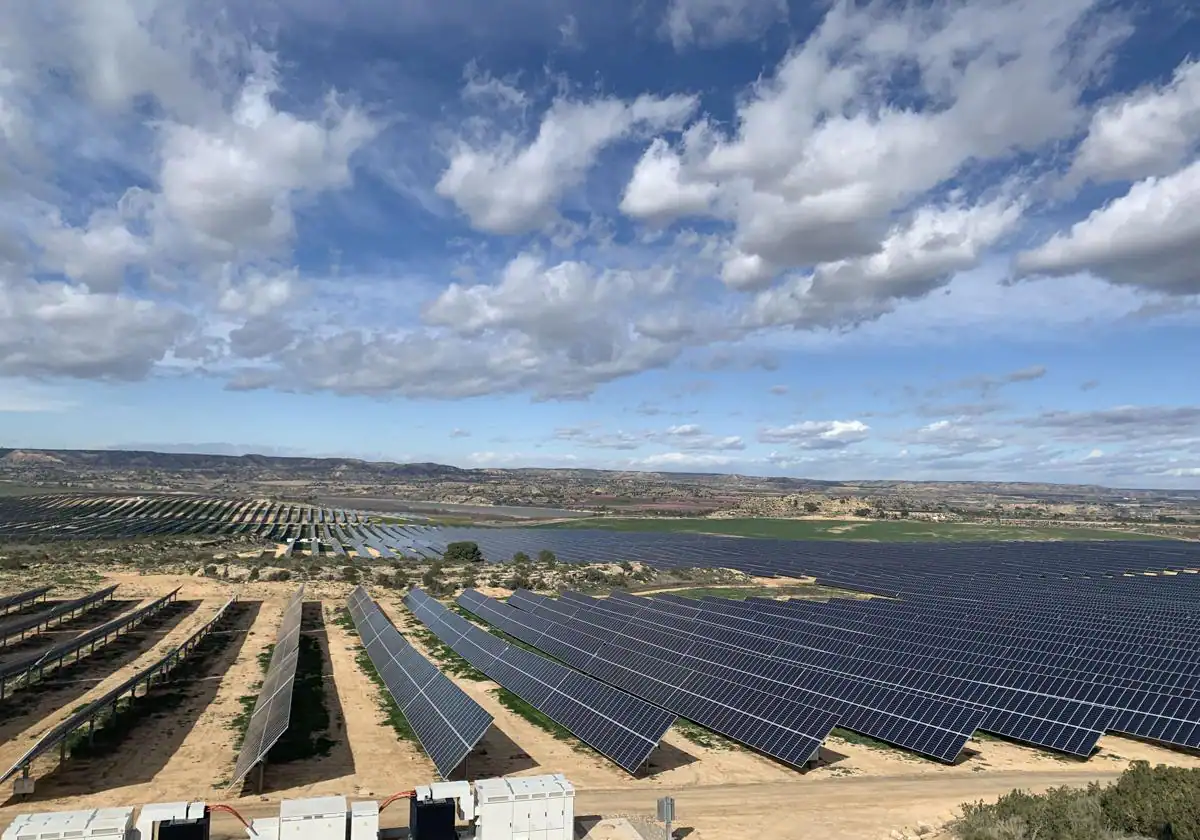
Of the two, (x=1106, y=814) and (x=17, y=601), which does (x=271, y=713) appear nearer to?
(x=1106, y=814)

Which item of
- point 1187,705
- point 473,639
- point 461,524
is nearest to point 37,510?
point 461,524

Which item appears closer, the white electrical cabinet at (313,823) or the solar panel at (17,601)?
the white electrical cabinet at (313,823)

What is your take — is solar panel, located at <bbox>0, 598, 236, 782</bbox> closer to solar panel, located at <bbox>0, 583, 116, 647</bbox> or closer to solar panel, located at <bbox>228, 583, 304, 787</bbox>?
solar panel, located at <bbox>228, 583, 304, 787</bbox>

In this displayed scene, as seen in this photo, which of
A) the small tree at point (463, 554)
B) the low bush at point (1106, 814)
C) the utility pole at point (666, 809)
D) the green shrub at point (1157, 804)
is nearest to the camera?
the low bush at point (1106, 814)

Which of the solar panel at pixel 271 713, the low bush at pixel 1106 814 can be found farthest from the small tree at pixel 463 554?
the low bush at pixel 1106 814

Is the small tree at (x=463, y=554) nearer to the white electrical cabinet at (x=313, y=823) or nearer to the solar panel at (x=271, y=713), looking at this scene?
the solar panel at (x=271, y=713)

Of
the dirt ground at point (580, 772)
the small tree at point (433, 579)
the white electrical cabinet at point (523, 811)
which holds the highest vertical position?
the white electrical cabinet at point (523, 811)

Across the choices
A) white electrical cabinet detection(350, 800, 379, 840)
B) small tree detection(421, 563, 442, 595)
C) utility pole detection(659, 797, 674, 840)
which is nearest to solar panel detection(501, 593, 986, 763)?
utility pole detection(659, 797, 674, 840)
